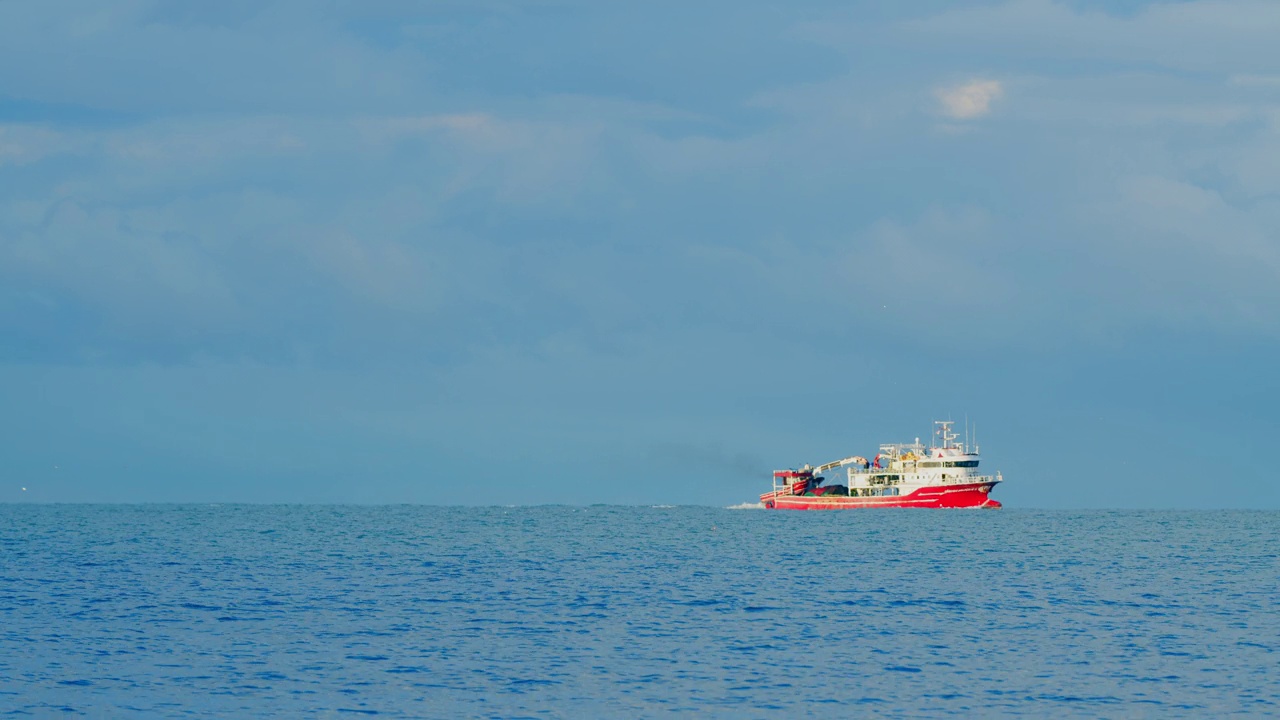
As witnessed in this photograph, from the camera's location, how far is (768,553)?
86062 millimetres

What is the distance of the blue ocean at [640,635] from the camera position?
31.5 meters

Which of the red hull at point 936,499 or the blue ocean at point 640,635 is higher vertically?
the red hull at point 936,499

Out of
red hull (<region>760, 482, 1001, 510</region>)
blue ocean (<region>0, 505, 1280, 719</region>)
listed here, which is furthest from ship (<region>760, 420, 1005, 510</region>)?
blue ocean (<region>0, 505, 1280, 719</region>)

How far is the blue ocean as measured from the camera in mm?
31531

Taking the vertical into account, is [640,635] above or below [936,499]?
below

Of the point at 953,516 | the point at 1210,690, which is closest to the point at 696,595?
the point at 1210,690

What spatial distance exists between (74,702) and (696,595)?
97.0 feet

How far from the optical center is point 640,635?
42531 millimetres

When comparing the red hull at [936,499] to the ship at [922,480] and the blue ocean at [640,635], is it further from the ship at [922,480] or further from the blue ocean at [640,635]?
the blue ocean at [640,635]

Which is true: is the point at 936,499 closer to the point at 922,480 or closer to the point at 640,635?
the point at 922,480

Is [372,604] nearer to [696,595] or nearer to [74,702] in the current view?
[696,595]

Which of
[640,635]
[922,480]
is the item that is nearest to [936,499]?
[922,480]

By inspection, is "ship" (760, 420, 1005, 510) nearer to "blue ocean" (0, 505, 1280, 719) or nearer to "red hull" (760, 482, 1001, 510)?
"red hull" (760, 482, 1001, 510)

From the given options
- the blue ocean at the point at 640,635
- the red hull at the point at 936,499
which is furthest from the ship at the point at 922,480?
the blue ocean at the point at 640,635
